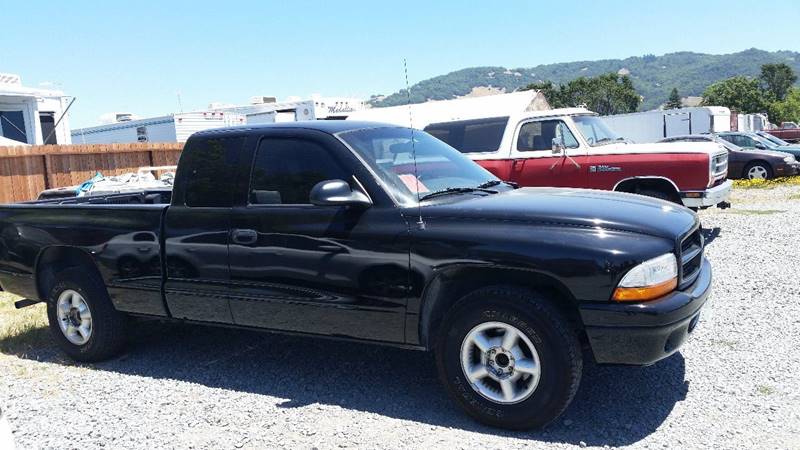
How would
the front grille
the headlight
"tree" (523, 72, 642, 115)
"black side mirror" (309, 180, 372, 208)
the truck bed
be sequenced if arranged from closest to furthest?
the headlight → the front grille → "black side mirror" (309, 180, 372, 208) → the truck bed → "tree" (523, 72, 642, 115)

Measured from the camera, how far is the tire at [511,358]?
3.58m

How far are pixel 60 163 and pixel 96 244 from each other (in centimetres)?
1312

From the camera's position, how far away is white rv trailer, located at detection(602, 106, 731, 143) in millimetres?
31531

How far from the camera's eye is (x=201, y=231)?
185 inches

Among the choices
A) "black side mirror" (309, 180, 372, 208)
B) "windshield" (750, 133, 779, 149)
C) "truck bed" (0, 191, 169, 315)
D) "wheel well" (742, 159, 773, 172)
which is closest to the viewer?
"black side mirror" (309, 180, 372, 208)

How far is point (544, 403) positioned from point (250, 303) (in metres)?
2.07

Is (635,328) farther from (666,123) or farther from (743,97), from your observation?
(743,97)

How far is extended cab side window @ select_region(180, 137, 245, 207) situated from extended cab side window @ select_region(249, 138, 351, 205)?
0.67 ft

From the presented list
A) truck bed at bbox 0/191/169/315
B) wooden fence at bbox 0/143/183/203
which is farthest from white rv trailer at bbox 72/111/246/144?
truck bed at bbox 0/191/169/315

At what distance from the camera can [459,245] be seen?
381cm

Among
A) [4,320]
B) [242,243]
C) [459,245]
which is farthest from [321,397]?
[4,320]

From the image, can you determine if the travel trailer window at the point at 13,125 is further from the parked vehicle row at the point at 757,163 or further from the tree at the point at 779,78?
the tree at the point at 779,78

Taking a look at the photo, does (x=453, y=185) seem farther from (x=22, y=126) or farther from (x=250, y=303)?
(x=22, y=126)

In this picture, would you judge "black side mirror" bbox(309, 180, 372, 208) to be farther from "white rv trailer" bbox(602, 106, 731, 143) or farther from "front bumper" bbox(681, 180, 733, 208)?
"white rv trailer" bbox(602, 106, 731, 143)
